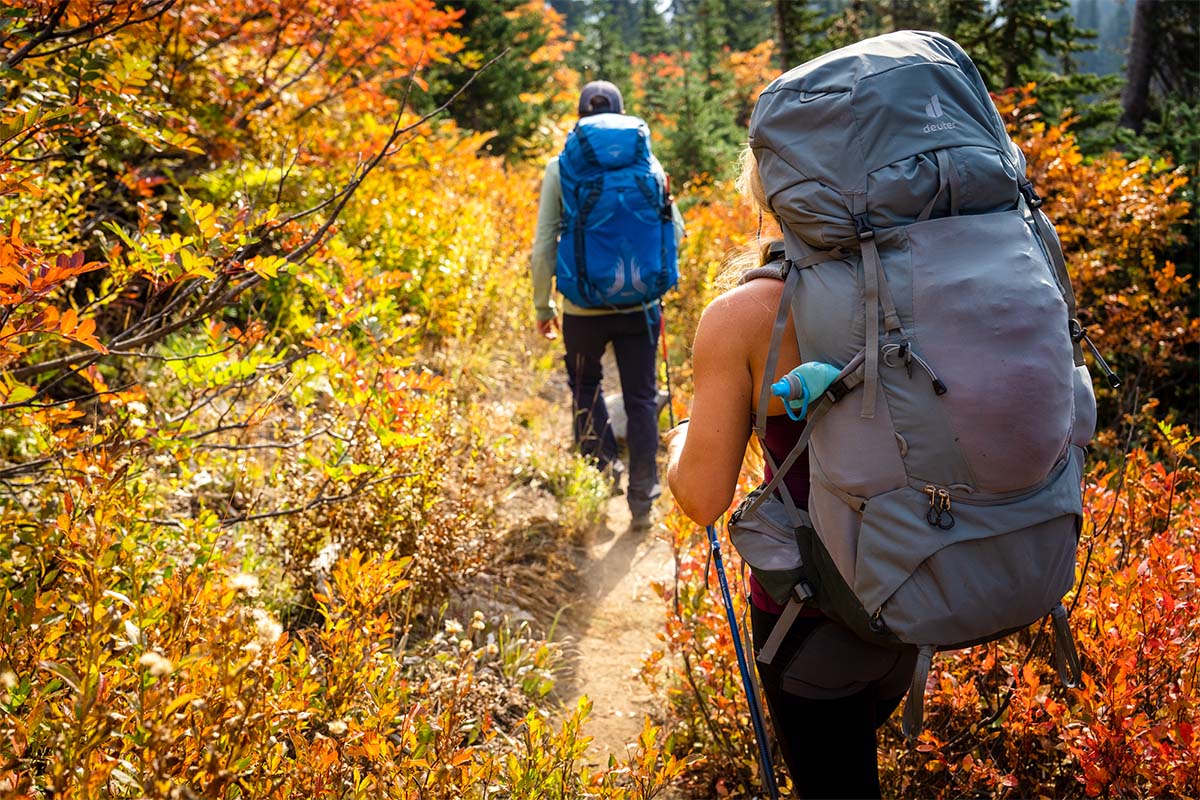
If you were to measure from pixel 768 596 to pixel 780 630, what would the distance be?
0.30ft

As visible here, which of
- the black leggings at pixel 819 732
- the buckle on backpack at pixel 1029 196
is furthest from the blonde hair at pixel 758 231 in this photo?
the black leggings at pixel 819 732

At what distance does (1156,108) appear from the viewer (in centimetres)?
1202

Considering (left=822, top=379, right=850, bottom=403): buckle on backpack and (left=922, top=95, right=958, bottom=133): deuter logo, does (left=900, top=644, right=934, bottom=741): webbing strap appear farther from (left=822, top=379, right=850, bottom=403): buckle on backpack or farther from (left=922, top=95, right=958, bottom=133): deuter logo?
(left=922, top=95, right=958, bottom=133): deuter logo

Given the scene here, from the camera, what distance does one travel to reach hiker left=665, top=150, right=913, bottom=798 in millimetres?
1576

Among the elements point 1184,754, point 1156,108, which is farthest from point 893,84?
point 1156,108

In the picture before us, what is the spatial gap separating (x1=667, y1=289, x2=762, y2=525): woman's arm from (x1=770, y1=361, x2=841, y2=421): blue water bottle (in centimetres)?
17

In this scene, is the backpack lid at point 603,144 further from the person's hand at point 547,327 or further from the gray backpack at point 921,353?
the gray backpack at point 921,353

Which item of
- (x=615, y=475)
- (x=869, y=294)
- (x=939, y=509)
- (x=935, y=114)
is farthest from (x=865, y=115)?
(x=615, y=475)

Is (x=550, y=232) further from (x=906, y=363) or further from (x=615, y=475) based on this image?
(x=906, y=363)

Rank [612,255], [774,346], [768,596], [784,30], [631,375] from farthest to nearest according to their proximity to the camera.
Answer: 1. [784,30]
2. [631,375]
3. [612,255]
4. [768,596]
5. [774,346]

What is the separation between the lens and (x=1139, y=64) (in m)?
11.5

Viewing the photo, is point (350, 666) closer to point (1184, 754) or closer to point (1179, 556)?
point (1184, 754)

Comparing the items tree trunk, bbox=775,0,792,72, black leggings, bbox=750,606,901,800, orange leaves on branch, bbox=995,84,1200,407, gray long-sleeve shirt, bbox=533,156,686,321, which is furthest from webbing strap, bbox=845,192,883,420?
tree trunk, bbox=775,0,792,72

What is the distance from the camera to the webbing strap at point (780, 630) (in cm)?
159
